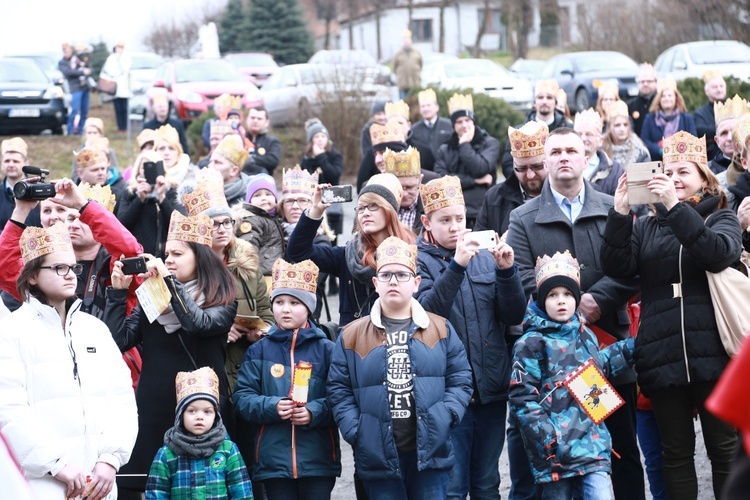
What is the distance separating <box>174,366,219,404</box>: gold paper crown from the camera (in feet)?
19.9

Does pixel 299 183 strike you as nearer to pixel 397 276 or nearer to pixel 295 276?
pixel 295 276

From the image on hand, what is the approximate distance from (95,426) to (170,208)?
287 cm

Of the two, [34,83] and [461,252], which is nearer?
[461,252]

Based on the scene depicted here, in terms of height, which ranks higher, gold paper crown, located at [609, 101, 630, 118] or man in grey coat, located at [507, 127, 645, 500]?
gold paper crown, located at [609, 101, 630, 118]

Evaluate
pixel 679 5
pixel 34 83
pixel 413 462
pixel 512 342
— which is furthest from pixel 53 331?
pixel 679 5

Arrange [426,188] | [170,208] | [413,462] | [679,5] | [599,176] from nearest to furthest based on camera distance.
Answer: [413,462] → [426,188] → [170,208] → [599,176] → [679,5]

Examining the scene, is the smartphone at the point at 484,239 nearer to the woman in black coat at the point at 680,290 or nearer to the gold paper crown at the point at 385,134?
the woman in black coat at the point at 680,290

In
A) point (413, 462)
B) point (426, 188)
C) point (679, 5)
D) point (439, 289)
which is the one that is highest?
point (679, 5)

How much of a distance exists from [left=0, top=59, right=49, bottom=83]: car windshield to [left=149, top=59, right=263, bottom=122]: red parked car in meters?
2.70

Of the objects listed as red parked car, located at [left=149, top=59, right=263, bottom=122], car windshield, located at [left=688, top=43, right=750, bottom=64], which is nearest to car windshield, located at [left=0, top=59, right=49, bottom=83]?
red parked car, located at [left=149, top=59, right=263, bottom=122]

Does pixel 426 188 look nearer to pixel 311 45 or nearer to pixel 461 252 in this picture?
pixel 461 252

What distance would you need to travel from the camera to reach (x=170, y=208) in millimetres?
8055

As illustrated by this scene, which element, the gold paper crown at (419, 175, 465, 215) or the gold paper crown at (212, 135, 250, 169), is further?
the gold paper crown at (212, 135, 250, 169)

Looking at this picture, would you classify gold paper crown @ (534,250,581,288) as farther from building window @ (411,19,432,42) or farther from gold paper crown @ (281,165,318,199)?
building window @ (411,19,432,42)
